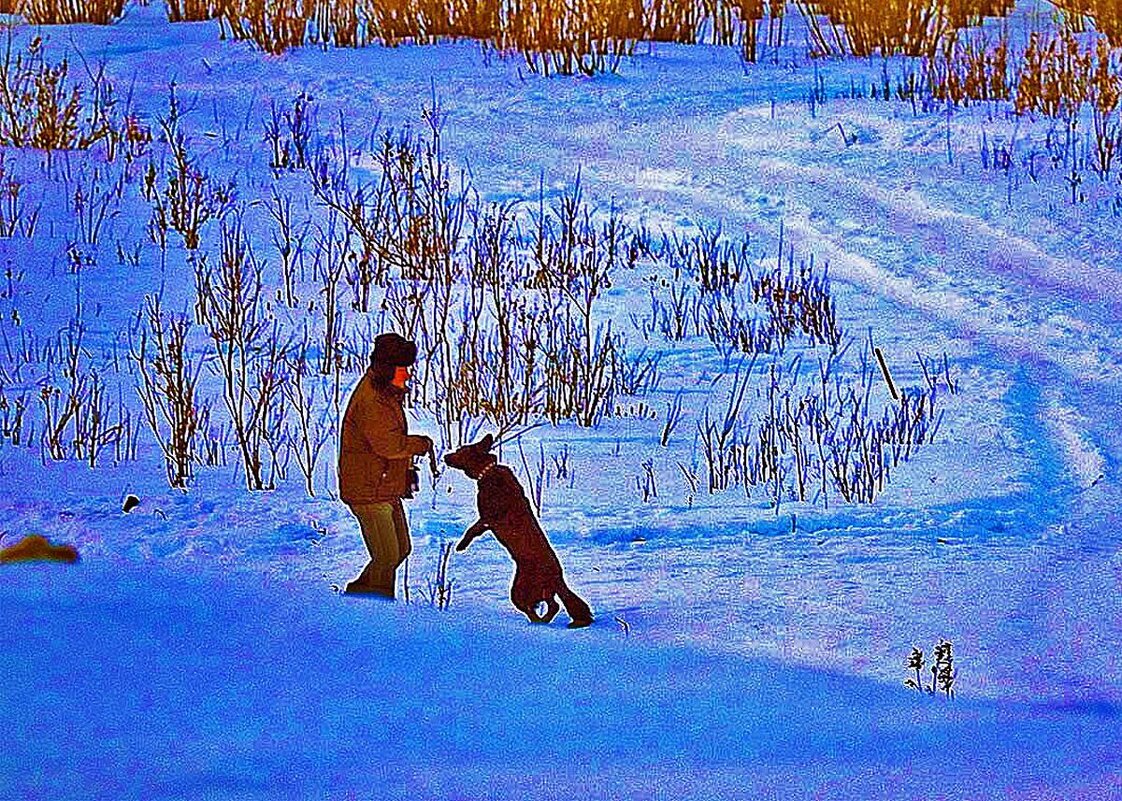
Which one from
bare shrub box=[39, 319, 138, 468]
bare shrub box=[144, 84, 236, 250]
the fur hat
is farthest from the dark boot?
bare shrub box=[144, 84, 236, 250]

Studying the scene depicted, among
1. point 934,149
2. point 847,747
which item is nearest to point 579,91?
point 934,149

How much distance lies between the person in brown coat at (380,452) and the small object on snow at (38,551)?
2.21ft

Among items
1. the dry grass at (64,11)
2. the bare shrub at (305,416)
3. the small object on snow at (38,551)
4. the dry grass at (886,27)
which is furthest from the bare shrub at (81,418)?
the dry grass at (886,27)

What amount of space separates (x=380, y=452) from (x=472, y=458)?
0.73ft

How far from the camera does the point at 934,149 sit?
32.2 feet

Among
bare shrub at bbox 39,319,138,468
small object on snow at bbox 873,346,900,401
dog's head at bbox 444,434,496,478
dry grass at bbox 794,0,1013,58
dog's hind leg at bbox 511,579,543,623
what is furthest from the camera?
dry grass at bbox 794,0,1013,58

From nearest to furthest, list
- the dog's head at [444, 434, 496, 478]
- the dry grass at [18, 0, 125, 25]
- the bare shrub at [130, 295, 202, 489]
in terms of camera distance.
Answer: the dog's head at [444, 434, 496, 478]
the bare shrub at [130, 295, 202, 489]
the dry grass at [18, 0, 125, 25]

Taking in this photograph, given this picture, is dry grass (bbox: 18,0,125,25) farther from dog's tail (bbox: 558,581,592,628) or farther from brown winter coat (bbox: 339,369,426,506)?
dog's tail (bbox: 558,581,592,628)

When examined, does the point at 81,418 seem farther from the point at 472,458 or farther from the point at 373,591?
the point at 472,458

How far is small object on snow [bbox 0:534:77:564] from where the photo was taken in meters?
3.62

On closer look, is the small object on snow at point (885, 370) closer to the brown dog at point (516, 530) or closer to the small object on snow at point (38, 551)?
the brown dog at point (516, 530)

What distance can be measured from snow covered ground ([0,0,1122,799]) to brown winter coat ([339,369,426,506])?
34 centimetres

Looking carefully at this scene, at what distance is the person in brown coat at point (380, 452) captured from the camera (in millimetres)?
3484

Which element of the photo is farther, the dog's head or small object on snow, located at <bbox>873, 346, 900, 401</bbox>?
small object on snow, located at <bbox>873, 346, 900, 401</bbox>
